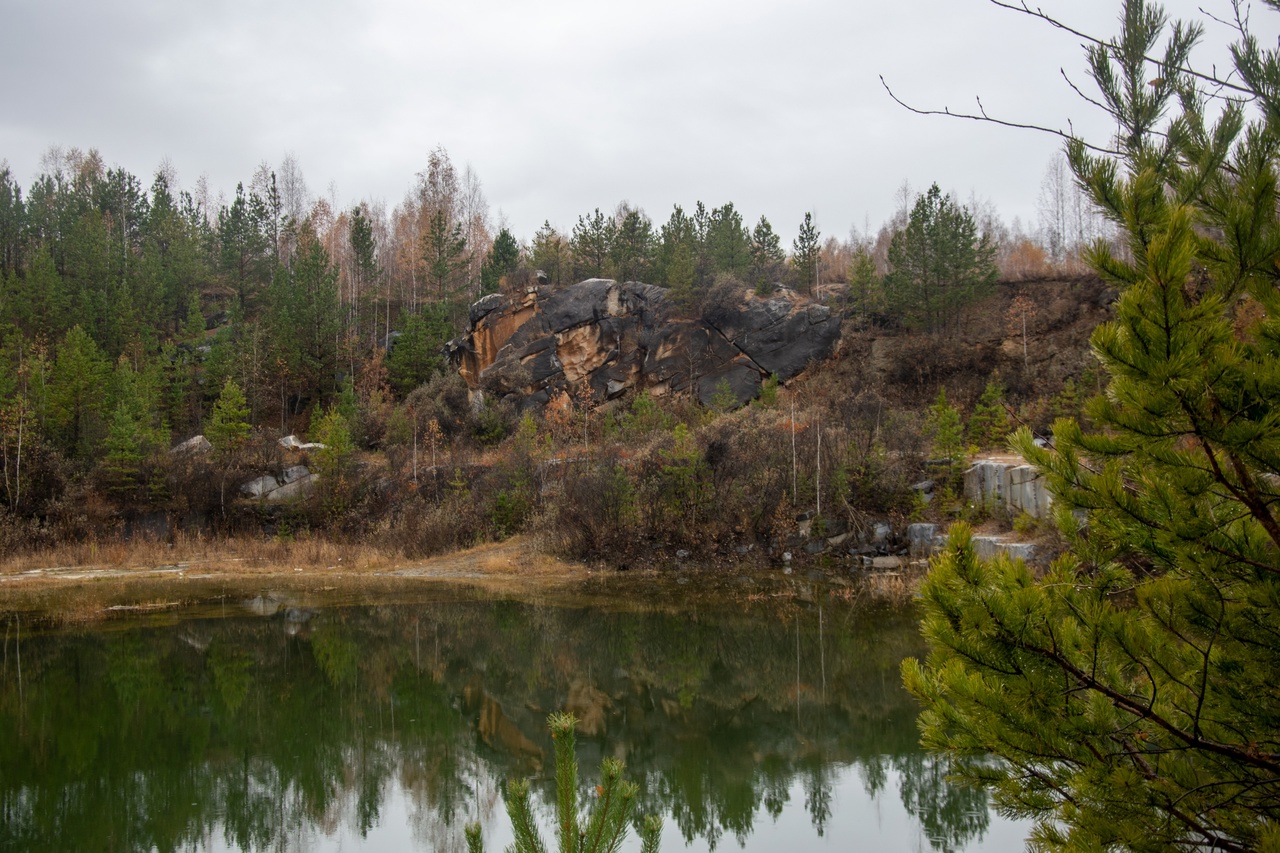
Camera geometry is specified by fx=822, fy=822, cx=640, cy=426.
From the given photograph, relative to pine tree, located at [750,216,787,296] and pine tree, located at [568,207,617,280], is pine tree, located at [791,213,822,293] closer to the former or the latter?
pine tree, located at [750,216,787,296]

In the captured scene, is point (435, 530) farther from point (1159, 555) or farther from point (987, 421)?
point (1159, 555)

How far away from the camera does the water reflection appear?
7.81 metres

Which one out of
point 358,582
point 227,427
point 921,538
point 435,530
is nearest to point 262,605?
point 358,582

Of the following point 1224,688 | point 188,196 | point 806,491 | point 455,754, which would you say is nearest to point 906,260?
point 806,491

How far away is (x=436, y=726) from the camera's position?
10695 millimetres

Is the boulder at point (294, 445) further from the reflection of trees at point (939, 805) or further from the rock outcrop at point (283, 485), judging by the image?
the reflection of trees at point (939, 805)

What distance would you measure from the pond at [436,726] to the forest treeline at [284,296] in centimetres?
1891

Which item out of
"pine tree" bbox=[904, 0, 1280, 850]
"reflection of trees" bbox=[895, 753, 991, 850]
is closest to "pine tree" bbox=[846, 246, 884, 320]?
"reflection of trees" bbox=[895, 753, 991, 850]

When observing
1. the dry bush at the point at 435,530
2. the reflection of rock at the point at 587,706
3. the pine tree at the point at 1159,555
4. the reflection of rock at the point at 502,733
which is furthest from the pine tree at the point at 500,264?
the pine tree at the point at 1159,555

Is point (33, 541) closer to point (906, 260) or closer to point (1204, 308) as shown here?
point (1204, 308)

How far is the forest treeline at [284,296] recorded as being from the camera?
3397 cm

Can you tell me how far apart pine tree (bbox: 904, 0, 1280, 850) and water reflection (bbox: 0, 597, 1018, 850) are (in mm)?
4578

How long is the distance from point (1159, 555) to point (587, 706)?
913 cm

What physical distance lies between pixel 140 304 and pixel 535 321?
25503 millimetres
